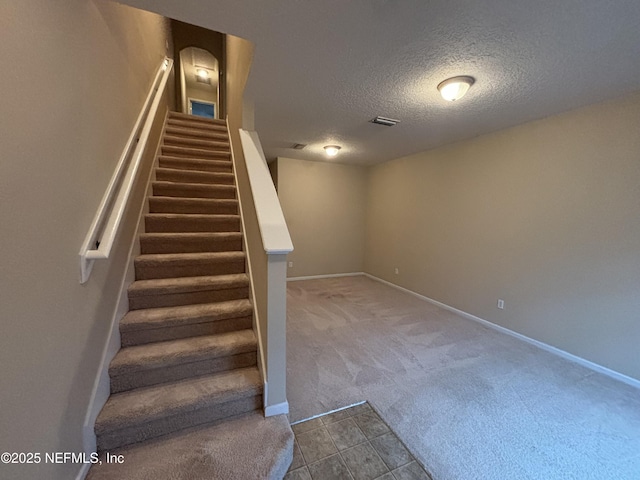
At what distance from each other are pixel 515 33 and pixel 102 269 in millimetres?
2670

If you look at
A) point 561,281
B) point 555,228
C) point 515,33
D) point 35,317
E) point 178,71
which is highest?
point 178,71

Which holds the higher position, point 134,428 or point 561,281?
point 561,281

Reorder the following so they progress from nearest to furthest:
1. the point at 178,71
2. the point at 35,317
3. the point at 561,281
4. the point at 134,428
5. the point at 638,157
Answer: the point at 35,317, the point at 134,428, the point at 638,157, the point at 561,281, the point at 178,71

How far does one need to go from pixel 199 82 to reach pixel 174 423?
8.08m

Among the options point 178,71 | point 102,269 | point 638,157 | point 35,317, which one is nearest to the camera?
point 35,317

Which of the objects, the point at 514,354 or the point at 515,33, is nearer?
the point at 515,33

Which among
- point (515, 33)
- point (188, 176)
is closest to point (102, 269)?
point (188, 176)

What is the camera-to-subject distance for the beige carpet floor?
1382 millimetres

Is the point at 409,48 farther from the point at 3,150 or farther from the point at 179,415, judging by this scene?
the point at 179,415

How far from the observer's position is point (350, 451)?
1396 mm

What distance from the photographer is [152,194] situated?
2496 mm

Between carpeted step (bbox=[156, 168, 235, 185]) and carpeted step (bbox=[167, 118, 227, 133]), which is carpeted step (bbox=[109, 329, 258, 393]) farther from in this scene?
carpeted step (bbox=[167, 118, 227, 133])

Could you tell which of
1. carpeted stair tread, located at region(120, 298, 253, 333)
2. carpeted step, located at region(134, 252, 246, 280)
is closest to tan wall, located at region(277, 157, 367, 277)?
carpeted step, located at region(134, 252, 246, 280)

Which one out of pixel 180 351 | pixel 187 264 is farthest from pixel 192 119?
pixel 180 351
